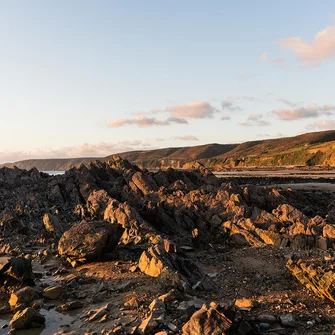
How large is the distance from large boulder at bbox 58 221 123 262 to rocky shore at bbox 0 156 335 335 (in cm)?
9

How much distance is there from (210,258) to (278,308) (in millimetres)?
9803

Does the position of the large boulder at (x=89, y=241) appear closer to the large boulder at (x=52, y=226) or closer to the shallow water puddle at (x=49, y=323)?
the shallow water puddle at (x=49, y=323)

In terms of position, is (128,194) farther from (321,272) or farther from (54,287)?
(321,272)

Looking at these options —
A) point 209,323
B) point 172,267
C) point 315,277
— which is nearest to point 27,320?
point 172,267

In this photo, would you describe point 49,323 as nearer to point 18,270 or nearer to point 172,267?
point 18,270

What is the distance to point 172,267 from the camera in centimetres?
2055

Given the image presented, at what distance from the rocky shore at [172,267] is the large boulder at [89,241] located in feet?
0.29

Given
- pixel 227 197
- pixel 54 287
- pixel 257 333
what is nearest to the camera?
pixel 257 333

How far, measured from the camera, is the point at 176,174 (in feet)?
192

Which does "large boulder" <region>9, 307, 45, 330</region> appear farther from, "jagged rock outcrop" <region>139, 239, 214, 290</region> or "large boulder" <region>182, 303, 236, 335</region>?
"large boulder" <region>182, 303, 236, 335</region>

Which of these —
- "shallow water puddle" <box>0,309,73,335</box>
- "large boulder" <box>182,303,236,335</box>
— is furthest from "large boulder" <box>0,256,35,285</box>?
"large boulder" <box>182,303,236,335</box>

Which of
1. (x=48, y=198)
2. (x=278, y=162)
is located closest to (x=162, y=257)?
(x=48, y=198)

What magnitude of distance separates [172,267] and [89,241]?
25.1 ft

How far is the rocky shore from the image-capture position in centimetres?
1515
